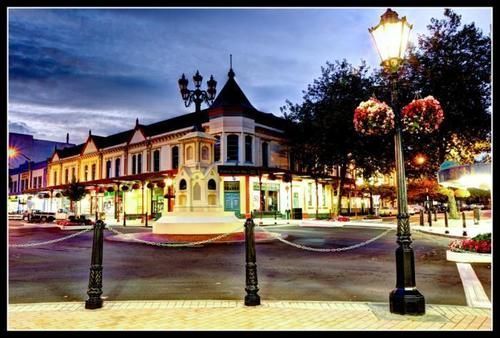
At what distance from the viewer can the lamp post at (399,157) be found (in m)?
5.97

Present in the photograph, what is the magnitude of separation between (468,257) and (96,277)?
9056 mm

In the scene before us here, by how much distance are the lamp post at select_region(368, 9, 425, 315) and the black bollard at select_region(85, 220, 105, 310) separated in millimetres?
4160

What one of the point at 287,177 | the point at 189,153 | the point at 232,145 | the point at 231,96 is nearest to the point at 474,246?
the point at 189,153

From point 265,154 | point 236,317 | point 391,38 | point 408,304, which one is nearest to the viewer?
point 236,317

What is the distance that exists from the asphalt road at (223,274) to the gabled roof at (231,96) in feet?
86.9

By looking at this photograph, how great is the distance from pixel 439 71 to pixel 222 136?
18.1 meters

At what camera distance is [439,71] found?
27.8 m

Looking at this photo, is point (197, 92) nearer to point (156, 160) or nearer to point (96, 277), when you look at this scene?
point (96, 277)

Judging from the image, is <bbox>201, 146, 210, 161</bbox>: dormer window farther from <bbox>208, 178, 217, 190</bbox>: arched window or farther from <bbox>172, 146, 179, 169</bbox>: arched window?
<bbox>172, 146, 179, 169</bbox>: arched window

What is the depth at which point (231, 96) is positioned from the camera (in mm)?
40500

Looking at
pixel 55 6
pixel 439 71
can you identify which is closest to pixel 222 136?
pixel 439 71

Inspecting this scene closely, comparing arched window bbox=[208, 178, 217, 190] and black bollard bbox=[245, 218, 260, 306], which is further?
arched window bbox=[208, 178, 217, 190]

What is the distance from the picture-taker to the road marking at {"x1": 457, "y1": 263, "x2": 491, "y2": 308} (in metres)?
6.61

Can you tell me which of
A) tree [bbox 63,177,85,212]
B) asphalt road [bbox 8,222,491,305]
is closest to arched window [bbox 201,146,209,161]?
asphalt road [bbox 8,222,491,305]
